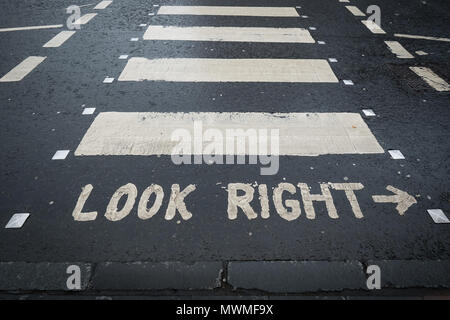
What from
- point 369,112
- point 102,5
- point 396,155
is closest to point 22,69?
point 102,5

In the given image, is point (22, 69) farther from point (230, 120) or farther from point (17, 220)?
point (230, 120)

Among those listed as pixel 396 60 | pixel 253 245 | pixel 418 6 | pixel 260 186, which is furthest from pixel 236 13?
pixel 253 245

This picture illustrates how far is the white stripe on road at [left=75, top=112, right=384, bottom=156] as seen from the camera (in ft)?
14.7

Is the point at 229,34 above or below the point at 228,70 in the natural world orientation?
above

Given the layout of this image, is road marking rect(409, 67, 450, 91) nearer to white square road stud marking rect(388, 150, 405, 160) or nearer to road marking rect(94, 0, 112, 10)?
white square road stud marking rect(388, 150, 405, 160)

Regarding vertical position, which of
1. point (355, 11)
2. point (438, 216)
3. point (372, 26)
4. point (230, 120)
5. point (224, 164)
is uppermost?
point (355, 11)

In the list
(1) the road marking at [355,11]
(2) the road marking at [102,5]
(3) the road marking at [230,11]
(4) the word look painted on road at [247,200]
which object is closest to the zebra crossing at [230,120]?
(4) the word look painted on road at [247,200]

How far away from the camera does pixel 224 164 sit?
14.0 feet

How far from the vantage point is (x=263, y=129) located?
16.0 feet

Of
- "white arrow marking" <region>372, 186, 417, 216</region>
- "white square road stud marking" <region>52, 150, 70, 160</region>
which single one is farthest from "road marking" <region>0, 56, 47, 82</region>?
"white arrow marking" <region>372, 186, 417, 216</region>

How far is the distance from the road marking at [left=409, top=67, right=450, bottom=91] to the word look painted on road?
2999mm

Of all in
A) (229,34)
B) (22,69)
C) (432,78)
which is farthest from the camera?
(229,34)

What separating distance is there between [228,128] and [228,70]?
6.14ft

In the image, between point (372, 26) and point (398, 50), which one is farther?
point (372, 26)
